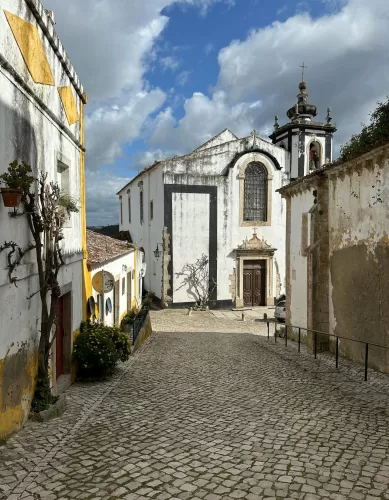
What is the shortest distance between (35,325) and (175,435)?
8.52 feet

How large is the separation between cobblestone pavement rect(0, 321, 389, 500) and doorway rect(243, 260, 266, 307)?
1524cm

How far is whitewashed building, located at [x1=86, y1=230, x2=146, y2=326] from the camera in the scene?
1135cm

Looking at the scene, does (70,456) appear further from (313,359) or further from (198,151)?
(198,151)

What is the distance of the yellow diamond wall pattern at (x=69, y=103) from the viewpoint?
803 cm

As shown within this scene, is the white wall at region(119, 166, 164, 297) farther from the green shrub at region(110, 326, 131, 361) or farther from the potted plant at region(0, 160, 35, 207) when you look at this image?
the potted plant at region(0, 160, 35, 207)

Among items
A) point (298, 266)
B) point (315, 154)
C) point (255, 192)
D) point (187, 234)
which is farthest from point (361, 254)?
point (315, 154)

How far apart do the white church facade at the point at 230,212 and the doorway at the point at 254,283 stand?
0.06 m

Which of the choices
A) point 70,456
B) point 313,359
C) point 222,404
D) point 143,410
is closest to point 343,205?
point 313,359

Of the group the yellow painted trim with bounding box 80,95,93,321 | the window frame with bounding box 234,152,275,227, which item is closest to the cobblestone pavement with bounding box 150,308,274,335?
the window frame with bounding box 234,152,275,227

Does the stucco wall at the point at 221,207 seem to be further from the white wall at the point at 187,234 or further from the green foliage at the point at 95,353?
the green foliage at the point at 95,353

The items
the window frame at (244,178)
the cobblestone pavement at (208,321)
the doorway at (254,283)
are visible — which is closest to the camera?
the cobblestone pavement at (208,321)

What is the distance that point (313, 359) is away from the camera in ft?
35.9

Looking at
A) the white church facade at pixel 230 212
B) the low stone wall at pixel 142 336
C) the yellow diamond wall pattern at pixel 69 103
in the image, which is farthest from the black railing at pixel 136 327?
the white church facade at pixel 230 212

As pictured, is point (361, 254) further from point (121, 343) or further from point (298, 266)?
point (121, 343)
